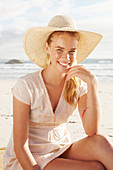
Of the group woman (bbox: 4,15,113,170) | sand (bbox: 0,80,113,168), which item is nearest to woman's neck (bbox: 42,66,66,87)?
woman (bbox: 4,15,113,170)

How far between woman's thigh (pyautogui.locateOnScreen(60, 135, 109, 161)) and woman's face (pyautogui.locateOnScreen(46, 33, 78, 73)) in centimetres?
59

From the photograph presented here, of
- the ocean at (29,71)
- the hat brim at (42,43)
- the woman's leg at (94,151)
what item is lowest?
the ocean at (29,71)

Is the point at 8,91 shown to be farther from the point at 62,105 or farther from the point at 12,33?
the point at 12,33

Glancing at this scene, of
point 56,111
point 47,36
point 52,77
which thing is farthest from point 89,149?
point 47,36

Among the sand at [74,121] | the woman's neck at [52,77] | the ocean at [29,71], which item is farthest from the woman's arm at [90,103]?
the ocean at [29,71]

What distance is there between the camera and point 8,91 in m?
8.48

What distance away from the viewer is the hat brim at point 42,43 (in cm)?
230

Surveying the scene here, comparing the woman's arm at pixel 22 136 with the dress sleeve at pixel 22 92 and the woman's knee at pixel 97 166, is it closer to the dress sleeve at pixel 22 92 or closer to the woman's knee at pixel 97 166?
the dress sleeve at pixel 22 92

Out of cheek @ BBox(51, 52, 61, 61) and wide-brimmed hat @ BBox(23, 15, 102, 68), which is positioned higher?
wide-brimmed hat @ BBox(23, 15, 102, 68)

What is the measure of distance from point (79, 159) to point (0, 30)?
33727 millimetres

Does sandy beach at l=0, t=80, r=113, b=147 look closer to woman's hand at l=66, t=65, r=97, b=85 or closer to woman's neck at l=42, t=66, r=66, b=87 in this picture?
woman's neck at l=42, t=66, r=66, b=87

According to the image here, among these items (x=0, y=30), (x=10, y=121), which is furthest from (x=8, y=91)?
(x=0, y=30)

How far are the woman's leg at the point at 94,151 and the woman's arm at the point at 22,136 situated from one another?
1.02 ft

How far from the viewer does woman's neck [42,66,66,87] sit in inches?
89.7
